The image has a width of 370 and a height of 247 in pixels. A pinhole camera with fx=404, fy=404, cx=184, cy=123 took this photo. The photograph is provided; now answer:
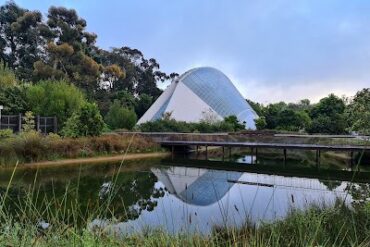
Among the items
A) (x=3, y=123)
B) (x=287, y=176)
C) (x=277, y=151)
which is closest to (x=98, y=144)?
(x=3, y=123)

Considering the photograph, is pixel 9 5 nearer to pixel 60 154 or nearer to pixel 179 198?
pixel 60 154

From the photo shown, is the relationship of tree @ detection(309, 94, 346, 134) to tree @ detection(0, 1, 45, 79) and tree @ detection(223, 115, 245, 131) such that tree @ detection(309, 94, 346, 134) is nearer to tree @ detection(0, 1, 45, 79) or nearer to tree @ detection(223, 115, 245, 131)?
tree @ detection(223, 115, 245, 131)

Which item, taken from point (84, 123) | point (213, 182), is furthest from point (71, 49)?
point (213, 182)

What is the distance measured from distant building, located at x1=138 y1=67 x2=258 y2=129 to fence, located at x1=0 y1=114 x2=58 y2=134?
19.7m

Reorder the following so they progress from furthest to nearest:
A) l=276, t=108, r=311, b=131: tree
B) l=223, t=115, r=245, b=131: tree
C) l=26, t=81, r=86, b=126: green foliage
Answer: l=276, t=108, r=311, b=131: tree < l=223, t=115, r=245, b=131: tree < l=26, t=81, r=86, b=126: green foliage

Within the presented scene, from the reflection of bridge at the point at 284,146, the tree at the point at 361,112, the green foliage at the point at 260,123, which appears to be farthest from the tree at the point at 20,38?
the tree at the point at 361,112

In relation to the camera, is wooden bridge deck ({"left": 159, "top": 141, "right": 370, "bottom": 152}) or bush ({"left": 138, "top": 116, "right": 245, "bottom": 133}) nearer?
wooden bridge deck ({"left": 159, "top": 141, "right": 370, "bottom": 152})

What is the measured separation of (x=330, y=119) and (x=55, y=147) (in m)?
33.3

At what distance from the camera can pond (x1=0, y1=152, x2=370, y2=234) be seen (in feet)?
32.9

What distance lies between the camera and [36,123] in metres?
26.2

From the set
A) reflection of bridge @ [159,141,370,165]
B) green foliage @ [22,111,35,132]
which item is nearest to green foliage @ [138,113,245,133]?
reflection of bridge @ [159,141,370,165]

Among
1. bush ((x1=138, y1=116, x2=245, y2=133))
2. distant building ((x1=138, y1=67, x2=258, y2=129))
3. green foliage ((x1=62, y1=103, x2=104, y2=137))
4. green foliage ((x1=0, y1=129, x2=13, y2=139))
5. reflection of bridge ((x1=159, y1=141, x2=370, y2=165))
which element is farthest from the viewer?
distant building ((x1=138, y1=67, x2=258, y2=129))

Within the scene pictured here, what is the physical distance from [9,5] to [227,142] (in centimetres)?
3577

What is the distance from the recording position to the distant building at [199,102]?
4878cm
